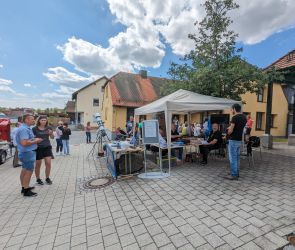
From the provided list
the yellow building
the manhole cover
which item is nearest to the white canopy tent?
the manhole cover

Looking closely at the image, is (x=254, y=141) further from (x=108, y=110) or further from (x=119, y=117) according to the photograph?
(x=108, y=110)

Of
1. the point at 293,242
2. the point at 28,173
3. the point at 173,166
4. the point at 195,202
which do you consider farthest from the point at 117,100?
the point at 293,242

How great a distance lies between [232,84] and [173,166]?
474 cm

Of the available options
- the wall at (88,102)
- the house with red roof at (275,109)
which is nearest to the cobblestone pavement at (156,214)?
the house with red roof at (275,109)

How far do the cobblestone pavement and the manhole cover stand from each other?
0.22m

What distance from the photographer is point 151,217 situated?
296 centimetres

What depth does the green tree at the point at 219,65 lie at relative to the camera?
7.94 meters

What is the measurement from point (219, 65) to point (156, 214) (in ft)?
24.7

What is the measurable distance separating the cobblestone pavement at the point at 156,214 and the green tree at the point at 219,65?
14.5 feet

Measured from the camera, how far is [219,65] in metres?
8.52

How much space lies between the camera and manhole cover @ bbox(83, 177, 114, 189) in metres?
4.52

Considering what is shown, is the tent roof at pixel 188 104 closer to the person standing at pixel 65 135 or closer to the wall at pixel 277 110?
the person standing at pixel 65 135

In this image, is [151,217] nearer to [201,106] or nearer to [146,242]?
[146,242]

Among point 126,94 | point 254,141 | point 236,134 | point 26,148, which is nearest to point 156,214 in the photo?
point 236,134
